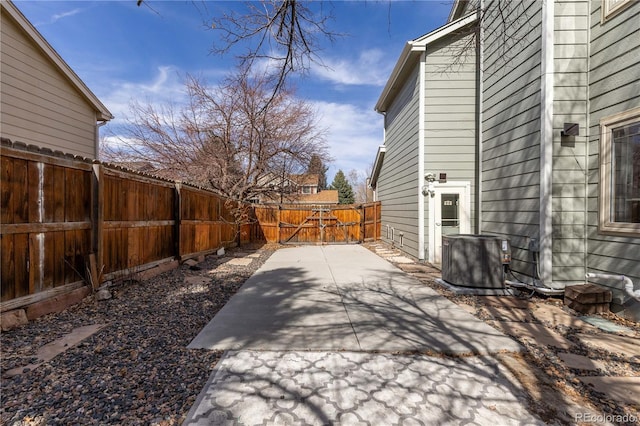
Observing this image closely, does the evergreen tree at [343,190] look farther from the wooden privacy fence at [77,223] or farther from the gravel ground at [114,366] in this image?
the gravel ground at [114,366]

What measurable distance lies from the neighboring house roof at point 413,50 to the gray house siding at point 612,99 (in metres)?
2.56

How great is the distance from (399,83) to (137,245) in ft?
28.0

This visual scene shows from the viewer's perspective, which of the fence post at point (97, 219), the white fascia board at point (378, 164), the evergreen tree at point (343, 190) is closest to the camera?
the fence post at point (97, 219)

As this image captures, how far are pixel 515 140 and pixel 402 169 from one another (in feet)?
13.2

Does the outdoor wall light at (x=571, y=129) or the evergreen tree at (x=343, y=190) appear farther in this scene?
the evergreen tree at (x=343, y=190)

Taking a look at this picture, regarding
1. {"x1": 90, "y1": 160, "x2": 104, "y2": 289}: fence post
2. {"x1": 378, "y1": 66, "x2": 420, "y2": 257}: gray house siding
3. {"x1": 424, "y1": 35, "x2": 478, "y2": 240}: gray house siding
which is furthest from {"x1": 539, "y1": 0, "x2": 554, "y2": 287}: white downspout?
{"x1": 90, "y1": 160, "x2": 104, "y2": 289}: fence post

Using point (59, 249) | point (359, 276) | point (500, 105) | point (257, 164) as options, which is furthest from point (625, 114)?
point (257, 164)

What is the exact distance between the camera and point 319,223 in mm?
13266

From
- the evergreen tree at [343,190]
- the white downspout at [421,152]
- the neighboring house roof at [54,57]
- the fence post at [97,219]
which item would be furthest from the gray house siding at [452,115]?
the evergreen tree at [343,190]

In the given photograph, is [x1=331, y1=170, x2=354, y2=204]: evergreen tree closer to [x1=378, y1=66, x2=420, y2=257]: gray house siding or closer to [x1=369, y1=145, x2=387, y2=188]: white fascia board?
[x1=369, y1=145, x2=387, y2=188]: white fascia board

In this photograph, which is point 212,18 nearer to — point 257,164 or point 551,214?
point 551,214

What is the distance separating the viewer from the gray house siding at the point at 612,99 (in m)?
3.76

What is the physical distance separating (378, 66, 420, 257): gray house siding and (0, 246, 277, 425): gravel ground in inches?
238

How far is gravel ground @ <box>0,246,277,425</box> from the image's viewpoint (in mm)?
1956
